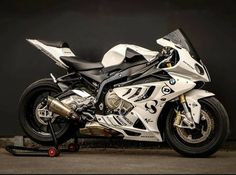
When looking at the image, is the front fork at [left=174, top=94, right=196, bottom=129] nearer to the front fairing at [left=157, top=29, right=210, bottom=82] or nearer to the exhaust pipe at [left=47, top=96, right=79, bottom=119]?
the front fairing at [left=157, top=29, right=210, bottom=82]

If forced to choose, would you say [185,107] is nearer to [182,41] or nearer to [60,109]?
[182,41]

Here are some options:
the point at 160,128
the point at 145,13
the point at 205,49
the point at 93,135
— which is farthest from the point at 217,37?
the point at 93,135

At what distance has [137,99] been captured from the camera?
7195 mm

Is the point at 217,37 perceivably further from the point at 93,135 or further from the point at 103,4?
the point at 93,135

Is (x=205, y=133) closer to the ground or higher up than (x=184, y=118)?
closer to the ground

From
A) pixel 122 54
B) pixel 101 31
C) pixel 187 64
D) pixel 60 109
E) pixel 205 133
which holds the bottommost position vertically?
pixel 205 133

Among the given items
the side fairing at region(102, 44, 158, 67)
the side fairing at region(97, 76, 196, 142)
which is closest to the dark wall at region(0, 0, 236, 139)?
the side fairing at region(102, 44, 158, 67)

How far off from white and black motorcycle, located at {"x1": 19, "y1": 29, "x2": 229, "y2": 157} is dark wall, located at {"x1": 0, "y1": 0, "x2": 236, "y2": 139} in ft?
1.96

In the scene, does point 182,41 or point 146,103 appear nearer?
point 146,103

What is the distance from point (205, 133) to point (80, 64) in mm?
1740

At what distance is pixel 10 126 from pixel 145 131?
7.05 feet

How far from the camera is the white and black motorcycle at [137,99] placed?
703 centimetres

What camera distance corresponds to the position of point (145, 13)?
8.18m

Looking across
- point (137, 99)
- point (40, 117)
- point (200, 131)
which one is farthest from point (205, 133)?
point (40, 117)
